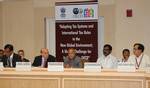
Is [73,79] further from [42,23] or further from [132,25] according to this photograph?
[42,23]

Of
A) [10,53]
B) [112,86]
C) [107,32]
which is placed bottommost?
[112,86]

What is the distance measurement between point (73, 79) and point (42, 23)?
4747 millimetres

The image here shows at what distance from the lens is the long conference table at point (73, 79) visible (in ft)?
15.6

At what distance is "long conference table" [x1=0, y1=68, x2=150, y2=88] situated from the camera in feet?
15.6

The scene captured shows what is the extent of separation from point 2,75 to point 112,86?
1.61 m

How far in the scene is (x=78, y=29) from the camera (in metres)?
9.25

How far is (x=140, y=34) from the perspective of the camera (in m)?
8.80

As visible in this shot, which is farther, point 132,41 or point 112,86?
point 132,41

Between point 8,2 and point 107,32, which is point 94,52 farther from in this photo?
point 8,2

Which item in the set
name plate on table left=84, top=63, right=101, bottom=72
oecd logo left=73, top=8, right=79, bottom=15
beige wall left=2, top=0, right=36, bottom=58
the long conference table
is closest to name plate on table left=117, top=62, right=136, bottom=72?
the long conference table

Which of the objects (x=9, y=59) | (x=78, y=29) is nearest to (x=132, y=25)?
(x=78, y=29)

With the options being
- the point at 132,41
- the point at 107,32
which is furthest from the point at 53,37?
the point at 132,41

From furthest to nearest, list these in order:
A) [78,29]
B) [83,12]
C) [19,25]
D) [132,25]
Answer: [19,25] → [78,29] → [83,12] → [132,25]

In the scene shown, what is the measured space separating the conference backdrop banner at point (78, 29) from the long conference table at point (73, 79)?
4.09m
